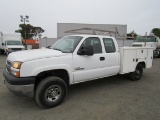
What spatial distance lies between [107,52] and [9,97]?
332 centimetres

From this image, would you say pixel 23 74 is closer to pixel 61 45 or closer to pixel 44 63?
pixel 44 63

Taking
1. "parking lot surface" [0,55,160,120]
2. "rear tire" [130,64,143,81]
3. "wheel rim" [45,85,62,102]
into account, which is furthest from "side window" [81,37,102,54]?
"rear tire" [130,64,143,81]

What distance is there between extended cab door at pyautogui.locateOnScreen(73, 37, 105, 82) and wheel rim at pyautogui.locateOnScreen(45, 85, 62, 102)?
0.60 meters

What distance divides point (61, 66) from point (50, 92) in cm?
72

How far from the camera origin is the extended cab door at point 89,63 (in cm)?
424

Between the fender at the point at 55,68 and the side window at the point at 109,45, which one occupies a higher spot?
the side window at the point at 109,45

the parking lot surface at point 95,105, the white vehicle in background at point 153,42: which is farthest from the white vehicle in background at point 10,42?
the white vehicle in background at point 153,42

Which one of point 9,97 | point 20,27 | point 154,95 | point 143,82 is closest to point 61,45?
point 9,97

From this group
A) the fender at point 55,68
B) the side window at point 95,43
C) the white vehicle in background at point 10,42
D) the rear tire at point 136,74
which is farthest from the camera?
the white vehicle in background at point 10,42

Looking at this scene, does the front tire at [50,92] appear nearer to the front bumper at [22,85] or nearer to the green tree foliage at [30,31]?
the front bumper at [22,85]

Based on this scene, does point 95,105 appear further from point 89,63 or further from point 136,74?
point 136,74

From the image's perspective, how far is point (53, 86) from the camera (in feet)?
12.6

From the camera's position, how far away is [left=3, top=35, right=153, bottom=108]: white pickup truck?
11.4ft

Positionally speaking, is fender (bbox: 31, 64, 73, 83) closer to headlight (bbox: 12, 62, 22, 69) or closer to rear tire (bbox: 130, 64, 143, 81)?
headlight (bbox: 12, 62, 22, 69)
